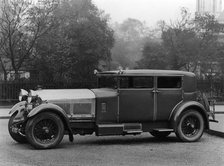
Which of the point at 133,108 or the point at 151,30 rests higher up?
the point at 151,30

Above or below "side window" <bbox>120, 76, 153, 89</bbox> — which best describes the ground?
below

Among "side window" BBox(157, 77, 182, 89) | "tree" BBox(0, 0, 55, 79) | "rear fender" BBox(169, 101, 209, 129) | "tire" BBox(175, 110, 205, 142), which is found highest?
"tree" BBox(0, 0, 55, 79)

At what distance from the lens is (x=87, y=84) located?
93.7 feet

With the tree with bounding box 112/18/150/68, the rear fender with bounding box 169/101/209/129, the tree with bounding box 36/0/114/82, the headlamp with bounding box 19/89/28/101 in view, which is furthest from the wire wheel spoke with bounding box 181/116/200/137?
the tree with bounding box 112/18/150/68

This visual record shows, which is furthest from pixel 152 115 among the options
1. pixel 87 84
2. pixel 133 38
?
pixel 133 38

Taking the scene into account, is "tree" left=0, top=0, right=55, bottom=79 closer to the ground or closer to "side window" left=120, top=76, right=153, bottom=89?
the ground

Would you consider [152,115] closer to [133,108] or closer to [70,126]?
[133,108]

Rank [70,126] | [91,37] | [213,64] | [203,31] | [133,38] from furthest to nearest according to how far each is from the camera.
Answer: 1. [133,38]
2. [203,31]
3. [213,64]
4. [91,37]
5. [70,126]

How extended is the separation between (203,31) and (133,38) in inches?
695

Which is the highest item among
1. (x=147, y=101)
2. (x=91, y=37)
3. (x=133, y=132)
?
(x=91, y=37)

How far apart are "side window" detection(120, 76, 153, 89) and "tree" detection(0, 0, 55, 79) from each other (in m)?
21.2

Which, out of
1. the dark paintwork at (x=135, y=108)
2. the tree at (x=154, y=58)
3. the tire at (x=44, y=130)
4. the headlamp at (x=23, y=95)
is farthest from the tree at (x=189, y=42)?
the tire at (x=44, y=130)

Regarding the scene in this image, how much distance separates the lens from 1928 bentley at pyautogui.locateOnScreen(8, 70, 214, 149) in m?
9.03

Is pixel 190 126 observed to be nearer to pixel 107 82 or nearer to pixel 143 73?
pixel 143 73
